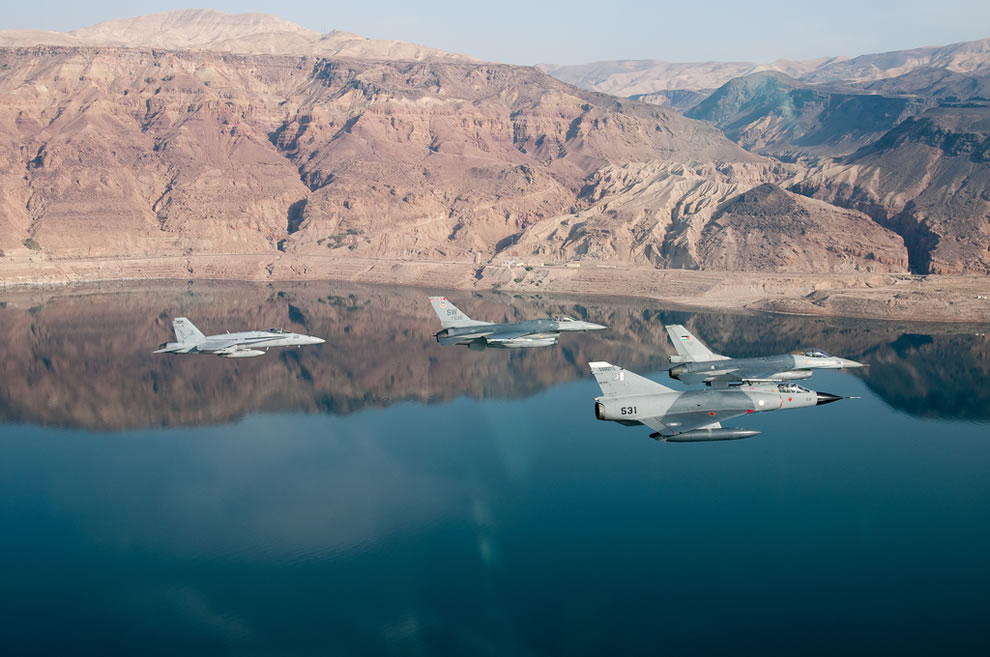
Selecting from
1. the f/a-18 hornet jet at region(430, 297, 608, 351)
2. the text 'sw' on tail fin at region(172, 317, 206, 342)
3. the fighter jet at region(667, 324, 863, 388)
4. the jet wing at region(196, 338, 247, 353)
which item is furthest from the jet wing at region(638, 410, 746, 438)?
the text 'sw' on tail fin at region(172, 317, 206, 342)

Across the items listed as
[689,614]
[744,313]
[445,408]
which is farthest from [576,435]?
[744,313]

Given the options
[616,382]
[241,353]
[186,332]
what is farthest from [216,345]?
[616,382]

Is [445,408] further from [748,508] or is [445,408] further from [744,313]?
[744,313]

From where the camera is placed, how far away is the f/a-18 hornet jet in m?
94.6

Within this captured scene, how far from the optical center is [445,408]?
10069 centimetres

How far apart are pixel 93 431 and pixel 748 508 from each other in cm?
7114

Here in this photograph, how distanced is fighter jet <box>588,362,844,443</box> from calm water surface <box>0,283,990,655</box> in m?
7.38

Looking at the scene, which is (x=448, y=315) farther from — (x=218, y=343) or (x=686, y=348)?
(x=218, y=343)

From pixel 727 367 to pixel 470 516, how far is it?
1167 inches

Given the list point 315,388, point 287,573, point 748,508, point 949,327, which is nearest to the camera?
point 287,573

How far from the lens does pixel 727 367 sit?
8056 centimetres

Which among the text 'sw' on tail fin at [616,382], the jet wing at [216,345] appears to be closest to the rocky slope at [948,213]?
the text 'sw' on tail fin at [616,382]

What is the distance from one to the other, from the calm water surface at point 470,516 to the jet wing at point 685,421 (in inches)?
299

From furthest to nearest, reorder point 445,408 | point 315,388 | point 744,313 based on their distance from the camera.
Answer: point 744,313, point 315,388, point 445,408
